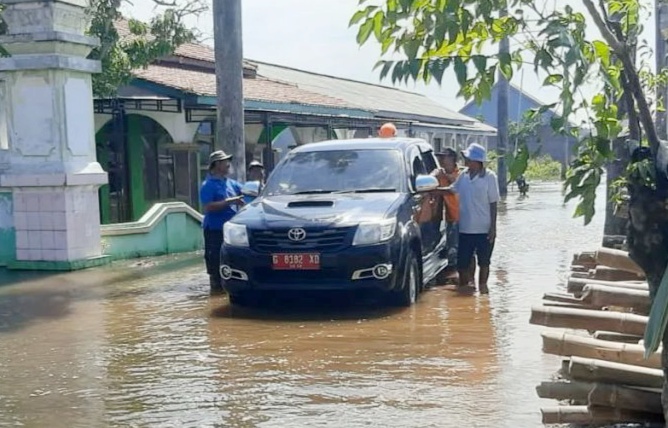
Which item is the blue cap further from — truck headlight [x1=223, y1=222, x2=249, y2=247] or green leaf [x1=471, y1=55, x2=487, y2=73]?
green leaf [x1=471, y1=55, x2=487, y2=73]

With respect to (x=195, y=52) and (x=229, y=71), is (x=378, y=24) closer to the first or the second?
(x=229, y=71)

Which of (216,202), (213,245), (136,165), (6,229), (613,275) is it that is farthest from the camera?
(136,165)

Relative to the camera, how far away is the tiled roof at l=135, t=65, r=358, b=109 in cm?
1767

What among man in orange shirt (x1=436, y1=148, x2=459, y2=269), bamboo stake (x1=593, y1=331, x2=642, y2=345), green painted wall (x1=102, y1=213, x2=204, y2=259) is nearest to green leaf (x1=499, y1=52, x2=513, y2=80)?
bamboo stake (x1=593, y1=331, x2=642, y2=345)

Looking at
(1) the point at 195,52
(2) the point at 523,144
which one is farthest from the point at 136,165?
(2) the point at 523,144

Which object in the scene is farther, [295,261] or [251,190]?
[251,190]

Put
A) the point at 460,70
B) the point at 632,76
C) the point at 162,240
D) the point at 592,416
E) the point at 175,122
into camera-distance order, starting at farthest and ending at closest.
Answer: the point at 175,122
the point at 162,240
the point at 592,416
the point at 632,76
the point at 460,70

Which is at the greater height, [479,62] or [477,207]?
[479,62]

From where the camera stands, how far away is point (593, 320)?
5.31 m

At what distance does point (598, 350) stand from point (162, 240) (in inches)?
419

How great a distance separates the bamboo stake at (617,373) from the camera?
4723 millimetres

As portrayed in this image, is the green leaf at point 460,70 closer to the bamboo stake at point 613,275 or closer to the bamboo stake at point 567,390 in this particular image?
the bamboo stake at point 567,390

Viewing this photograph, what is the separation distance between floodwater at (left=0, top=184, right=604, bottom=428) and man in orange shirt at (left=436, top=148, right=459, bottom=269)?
37.2 inches

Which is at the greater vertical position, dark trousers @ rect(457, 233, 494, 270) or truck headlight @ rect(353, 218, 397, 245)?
truck headlight @ rect(353, 218, 397, 245)
